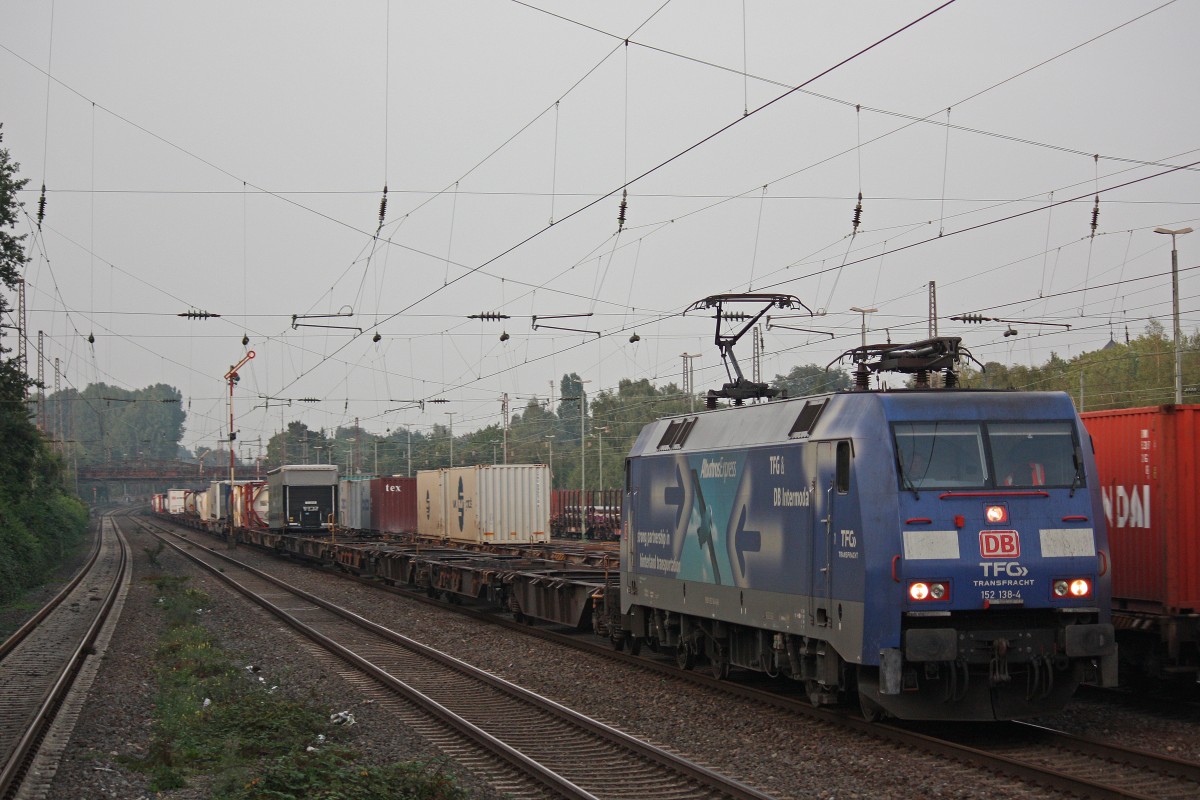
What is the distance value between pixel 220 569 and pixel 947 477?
118 ft

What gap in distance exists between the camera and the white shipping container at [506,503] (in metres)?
35.0

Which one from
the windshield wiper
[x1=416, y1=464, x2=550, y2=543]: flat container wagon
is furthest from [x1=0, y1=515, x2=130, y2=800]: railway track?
[x1=416, y1=464, x2=550, y2=543]: flat container wagon

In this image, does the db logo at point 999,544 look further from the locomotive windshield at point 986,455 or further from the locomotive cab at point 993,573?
the locomotive windshield at point 986,455

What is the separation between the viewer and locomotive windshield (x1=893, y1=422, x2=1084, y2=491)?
441 inches

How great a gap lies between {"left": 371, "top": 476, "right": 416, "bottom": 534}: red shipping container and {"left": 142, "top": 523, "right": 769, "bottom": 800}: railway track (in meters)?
24.0

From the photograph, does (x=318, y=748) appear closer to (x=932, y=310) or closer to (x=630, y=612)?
(x=630, y=612)

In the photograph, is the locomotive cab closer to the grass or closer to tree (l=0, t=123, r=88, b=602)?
the grass

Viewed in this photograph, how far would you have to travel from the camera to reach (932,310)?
34.3 metres

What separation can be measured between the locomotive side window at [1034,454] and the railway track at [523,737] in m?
4.15

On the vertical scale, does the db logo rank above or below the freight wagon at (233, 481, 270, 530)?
above

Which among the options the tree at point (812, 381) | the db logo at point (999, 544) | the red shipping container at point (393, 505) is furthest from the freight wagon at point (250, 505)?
the db logo at point (999, 544)

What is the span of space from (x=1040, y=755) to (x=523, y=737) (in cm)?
512

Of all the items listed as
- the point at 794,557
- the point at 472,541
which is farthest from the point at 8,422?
the point at 794,557

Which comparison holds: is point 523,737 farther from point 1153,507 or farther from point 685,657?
point 1153,507
